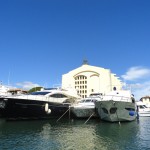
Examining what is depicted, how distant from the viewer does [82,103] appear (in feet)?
111

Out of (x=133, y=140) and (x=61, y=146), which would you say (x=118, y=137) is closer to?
(x=133, y=140)

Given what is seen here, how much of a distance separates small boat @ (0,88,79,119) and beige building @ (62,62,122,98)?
4644 centimetres

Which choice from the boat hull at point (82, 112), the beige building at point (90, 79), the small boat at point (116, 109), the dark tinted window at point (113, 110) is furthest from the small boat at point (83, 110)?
the beige building at point (90, 79)

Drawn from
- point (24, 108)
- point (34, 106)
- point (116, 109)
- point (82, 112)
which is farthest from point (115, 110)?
point (24, 108)

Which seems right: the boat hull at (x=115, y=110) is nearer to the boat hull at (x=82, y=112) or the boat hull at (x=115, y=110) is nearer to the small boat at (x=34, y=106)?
the boat hull at (x=82, y=112)

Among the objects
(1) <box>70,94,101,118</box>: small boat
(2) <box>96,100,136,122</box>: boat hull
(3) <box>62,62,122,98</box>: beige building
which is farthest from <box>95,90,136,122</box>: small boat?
(3) <box>62,62,122,98</box>: beige building

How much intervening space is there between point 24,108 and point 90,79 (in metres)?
56.1

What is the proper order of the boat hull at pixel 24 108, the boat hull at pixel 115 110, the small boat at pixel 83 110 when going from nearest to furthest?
the boat hull at pixel 24 108 < the boat hull at pixel 115 110 < the small boat at pixel 83 110

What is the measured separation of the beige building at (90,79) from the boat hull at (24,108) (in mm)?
48682

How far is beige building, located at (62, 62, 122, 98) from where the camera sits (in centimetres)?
7975

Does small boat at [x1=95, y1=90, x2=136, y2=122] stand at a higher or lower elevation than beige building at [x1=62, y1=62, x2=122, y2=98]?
lower

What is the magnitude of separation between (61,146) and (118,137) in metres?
5.79

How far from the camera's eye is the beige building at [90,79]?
79750mm

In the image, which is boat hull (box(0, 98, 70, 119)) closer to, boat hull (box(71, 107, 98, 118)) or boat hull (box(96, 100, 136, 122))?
boat hull (box(71, 107, 98, 118))
